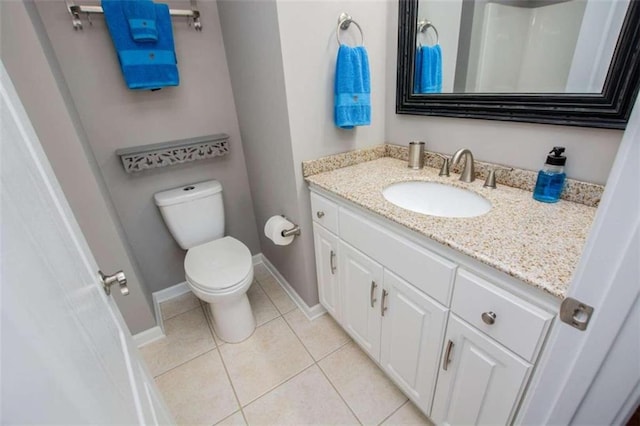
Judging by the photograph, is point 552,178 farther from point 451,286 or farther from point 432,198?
point 451,286

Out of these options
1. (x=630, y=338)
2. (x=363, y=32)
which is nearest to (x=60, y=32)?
(x=363, y=32)

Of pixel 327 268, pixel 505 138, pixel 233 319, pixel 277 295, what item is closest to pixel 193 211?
pixel 233 319

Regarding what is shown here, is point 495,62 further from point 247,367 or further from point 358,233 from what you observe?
point 247,367

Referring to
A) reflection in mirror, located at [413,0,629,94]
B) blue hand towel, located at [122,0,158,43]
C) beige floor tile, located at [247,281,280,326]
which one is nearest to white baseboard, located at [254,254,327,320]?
beige floor tile, located at [247,281,280,326]

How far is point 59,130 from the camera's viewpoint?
3.75 ft

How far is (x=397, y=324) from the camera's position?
1.10 metres

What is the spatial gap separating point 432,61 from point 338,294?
3.98 ft

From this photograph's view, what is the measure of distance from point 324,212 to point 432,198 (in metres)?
0.50

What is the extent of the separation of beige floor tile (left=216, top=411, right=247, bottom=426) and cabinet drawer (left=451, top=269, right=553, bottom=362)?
→ 1047 mm

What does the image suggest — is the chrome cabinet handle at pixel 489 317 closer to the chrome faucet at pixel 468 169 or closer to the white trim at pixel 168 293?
the chrome faucet at pixel 468 169

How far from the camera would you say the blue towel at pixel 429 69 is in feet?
4.31

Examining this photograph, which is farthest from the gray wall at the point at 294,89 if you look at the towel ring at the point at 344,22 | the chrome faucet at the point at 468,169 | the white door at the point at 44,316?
the white door at the point at 44,316

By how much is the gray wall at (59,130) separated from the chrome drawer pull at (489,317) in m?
1.57

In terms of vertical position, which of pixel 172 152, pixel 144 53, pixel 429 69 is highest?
A: pixel 144 53
